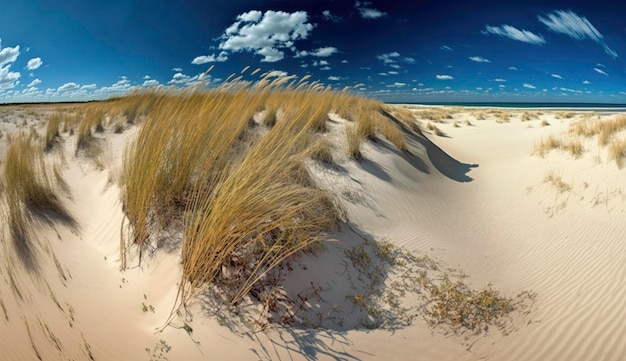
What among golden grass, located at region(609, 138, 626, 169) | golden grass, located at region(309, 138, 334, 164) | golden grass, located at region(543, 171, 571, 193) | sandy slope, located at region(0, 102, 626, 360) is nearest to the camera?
sandy slope, located at region(0, 102, 626, 360)

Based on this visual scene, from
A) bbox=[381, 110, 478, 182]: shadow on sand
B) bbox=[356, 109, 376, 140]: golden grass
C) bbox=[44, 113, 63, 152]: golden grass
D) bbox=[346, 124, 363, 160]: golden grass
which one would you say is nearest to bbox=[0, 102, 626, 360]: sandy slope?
bbox=[346, 124, 363, 160]: golden grass

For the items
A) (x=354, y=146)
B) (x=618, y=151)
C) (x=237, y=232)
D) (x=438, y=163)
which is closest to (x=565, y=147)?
(x=618, y=151)

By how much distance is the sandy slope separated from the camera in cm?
211

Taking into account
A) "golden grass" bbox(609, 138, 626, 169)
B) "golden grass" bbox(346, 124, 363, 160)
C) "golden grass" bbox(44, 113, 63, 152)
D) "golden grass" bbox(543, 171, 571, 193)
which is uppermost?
"golden grass" bbox(44, 113, 63, 152)

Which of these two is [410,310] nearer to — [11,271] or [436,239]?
[436,239]

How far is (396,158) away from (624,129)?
5.87 meters

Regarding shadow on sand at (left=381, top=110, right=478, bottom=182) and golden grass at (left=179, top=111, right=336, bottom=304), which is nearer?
golden grass at (left=179, top=111, right=336, bottom=304)

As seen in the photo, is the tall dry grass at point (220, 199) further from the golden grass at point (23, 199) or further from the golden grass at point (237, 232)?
the golden grass at point (23, 199)

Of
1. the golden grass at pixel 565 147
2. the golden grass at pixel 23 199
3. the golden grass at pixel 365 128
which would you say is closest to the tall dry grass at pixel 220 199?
the golden grass at pixel 23 199

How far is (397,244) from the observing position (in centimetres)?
405

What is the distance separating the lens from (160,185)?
3.08m

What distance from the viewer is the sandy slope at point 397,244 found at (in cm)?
211

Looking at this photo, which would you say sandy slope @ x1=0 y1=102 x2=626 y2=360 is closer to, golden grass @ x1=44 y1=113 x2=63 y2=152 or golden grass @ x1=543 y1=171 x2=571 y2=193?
golden grass @ x1=543 y1=171 x2=571 y2=193

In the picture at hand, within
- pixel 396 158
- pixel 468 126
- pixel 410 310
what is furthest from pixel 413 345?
pixel 468 126
